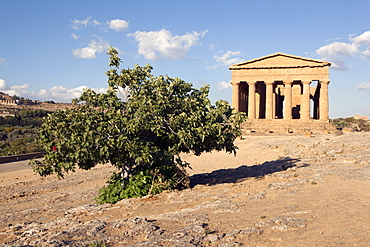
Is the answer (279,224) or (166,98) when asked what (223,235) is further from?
(166,98)

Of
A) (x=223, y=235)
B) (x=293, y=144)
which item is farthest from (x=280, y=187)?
(x=293, y=144)

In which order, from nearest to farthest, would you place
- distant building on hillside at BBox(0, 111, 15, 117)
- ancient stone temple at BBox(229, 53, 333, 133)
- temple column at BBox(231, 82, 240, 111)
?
ancient stone temple at BBox(229, 53, 333, 133) < temple column at BBox(231, 82, 240, 111) < distant building on hillside at BBox(0, 111, 15, 117)

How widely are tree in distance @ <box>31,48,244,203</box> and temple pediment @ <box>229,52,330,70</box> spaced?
3531cm

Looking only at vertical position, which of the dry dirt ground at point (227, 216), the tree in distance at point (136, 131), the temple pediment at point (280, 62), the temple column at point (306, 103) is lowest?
the dry dirt ground at point (227, 216)

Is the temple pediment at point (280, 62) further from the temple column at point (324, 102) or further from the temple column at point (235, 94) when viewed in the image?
the temple column at point (324, 102)

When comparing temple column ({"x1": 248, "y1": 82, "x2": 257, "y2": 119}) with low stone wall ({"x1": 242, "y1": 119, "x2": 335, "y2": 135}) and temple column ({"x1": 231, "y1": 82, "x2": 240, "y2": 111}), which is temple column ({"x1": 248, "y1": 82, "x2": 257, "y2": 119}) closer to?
temple column ({"x1": 231, "y1": 82, "x2": 240, "y2": 111})

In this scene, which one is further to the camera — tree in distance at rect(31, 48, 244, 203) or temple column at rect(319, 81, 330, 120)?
temple column at rect(319, 81, 330, 120)

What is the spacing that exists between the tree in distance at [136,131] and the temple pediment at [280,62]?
3531 centimetres

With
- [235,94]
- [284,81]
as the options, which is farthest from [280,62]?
[235,94]

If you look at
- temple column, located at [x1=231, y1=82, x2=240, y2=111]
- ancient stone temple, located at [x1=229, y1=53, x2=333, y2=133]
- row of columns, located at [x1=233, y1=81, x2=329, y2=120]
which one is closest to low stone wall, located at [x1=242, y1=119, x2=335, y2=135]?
ancient stone temple, located at [x1=229, y1=53, x2=333, y2=133]

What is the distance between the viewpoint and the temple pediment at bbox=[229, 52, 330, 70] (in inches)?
1804

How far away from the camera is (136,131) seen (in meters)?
11.4

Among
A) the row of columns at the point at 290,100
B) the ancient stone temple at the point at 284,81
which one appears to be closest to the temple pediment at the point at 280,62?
the ancient stone temple at the point at 284,81

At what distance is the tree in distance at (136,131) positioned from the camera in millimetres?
11383
